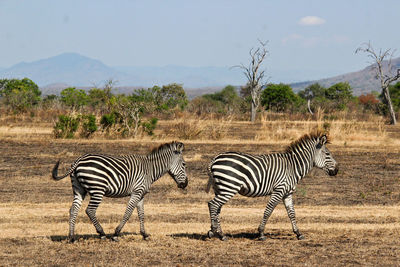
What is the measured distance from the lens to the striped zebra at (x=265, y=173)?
9.77 meters

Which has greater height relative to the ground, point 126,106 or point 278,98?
point 278,98

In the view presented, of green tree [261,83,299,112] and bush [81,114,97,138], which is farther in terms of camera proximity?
green tree [261,83,299,112]

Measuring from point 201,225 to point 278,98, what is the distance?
52437 millimetres

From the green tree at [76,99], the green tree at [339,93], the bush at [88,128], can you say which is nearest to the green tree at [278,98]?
the green tree at [339,93]

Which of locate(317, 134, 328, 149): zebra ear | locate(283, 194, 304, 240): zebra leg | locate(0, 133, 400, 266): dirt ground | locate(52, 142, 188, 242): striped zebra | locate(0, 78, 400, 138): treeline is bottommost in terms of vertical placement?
locate(0, 133, 400, 266): dirt ground

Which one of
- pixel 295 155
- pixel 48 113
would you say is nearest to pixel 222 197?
pixel 295 155

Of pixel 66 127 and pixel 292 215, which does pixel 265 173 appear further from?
pixel 66 127

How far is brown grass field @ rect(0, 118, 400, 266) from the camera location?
350 inches

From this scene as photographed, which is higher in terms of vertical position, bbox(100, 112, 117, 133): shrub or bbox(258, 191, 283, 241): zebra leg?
bbox(100, 112, 117, 133): shrub

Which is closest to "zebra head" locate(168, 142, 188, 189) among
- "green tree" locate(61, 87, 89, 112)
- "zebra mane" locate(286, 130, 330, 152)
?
"zebra mane" locate(286, 130, 330, 152)

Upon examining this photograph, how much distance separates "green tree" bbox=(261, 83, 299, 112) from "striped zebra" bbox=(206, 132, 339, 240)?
50.4 m

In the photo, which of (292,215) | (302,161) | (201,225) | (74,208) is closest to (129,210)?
(74,208)

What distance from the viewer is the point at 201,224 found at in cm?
1188

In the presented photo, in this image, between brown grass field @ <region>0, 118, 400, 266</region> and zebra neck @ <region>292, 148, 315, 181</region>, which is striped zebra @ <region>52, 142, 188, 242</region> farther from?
zebra neck @ <region>292, 148, 315, 181</region>
